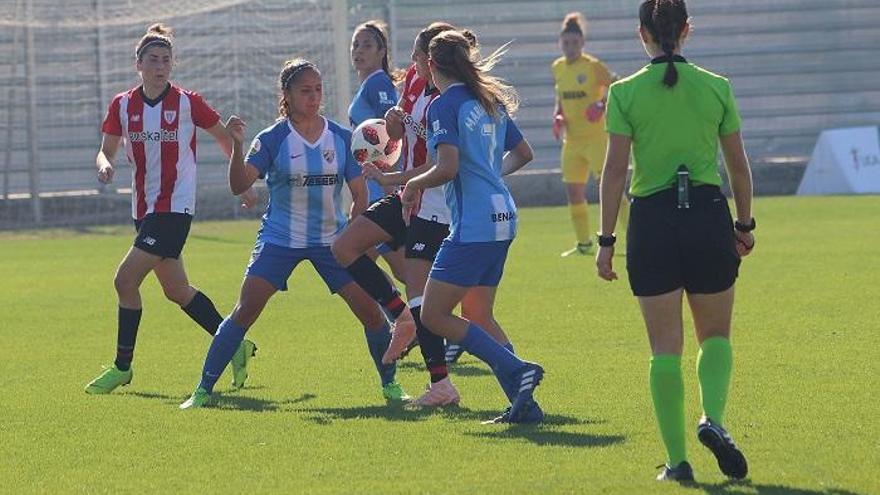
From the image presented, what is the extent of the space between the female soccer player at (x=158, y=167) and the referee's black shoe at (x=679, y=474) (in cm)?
434

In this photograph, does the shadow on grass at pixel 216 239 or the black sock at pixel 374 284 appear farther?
the shadow on grass at pixel 216 239

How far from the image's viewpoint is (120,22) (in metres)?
25.0

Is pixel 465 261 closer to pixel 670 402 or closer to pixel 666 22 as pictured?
pixel 670 402

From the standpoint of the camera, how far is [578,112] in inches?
748

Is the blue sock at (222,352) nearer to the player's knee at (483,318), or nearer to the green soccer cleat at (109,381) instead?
the green soccer cleat at (109,381)

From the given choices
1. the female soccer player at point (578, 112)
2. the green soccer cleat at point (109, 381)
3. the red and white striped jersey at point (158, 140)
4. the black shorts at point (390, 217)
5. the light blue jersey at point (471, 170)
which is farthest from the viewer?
the female soccer player at point (578, 112)

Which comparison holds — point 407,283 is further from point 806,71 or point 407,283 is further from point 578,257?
point 806,71

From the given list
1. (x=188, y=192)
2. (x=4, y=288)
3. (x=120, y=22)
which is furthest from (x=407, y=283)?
(x=120, y=22)

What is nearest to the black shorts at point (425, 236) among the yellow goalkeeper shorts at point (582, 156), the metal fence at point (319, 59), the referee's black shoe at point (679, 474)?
the referee's black shoe at point (679, 474)

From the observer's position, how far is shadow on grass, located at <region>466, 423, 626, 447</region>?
729 centimetres

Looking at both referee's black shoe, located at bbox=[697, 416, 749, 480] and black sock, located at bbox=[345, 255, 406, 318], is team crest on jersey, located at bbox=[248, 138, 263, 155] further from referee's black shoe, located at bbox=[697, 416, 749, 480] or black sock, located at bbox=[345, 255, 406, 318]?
referee's black shoe, located at bbox=[697, 416, 749, 480]

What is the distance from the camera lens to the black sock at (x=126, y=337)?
32.3 ft

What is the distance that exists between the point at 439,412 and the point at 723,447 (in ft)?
8.01

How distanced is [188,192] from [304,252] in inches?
54.9
